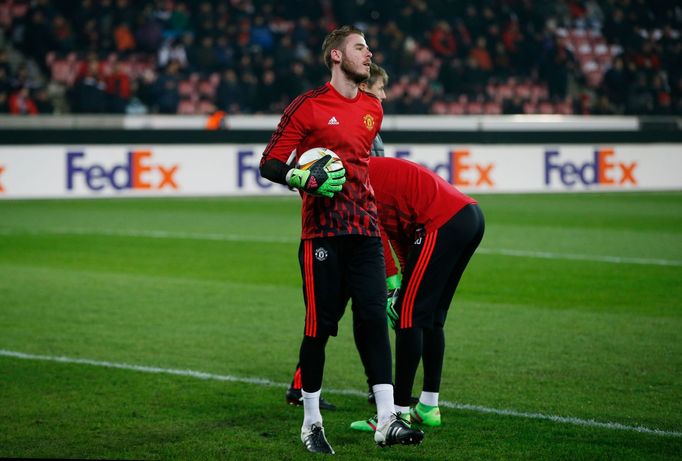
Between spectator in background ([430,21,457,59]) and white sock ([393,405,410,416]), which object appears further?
spectator in background ([430,21,457,59])

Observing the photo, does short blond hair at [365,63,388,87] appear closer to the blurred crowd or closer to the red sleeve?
the red sleeve

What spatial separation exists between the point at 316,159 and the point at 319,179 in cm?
10

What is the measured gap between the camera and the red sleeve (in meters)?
5.44

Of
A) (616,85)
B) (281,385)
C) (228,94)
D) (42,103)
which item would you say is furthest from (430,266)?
(616,85)

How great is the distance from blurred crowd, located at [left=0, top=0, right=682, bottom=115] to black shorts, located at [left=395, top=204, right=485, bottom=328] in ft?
64.0

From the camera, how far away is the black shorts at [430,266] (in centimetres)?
585

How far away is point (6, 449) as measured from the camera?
17.7 feet

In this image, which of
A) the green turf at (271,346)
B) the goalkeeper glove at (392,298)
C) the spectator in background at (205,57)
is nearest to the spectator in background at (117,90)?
the spectator in background at (205,57)

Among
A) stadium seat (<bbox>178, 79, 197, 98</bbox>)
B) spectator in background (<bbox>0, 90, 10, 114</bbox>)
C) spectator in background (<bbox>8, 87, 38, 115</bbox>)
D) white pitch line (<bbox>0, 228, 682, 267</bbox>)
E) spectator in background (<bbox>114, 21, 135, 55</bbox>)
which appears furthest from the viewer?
spectator in background (<bbox>114, 21, 135, 55</bbox>)

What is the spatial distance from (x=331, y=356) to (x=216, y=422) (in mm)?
2136

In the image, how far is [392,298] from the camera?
610 centimetres

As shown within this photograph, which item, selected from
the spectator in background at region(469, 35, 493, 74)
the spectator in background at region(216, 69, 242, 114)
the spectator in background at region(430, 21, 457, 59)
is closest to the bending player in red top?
the spectator in background at region(216, 69, 242, 114)

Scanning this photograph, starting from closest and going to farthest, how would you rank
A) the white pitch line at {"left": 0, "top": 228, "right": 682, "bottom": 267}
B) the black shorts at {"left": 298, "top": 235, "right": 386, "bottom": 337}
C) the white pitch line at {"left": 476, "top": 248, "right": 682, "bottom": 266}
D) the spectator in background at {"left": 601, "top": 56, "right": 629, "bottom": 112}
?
the black shorts at {"left": 298, "top": 235, "right": 386, "bottom": 337}
the white pitch line at {"left": 476, "top": 248, "right": 682, "bottom": 266}
the white pitch line at {"left": 0, "top": 228, "right": 682, "bottom": 267}
the spectator in background at {"left": 601, "top": 56, "right": 629, "bottom": 112}

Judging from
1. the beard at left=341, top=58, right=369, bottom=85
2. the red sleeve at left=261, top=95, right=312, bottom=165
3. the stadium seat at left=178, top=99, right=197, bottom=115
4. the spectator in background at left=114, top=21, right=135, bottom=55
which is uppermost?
the spectator in background at left=114, top=21, right=135, bottom=55
